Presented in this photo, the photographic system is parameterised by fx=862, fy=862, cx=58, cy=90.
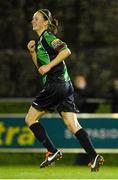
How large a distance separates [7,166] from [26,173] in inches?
78.8

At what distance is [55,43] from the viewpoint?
10102 millimetres

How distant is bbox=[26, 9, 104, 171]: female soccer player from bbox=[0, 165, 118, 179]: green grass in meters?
1.52

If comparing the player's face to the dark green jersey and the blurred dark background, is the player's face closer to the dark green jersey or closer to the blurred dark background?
the dark green jersey

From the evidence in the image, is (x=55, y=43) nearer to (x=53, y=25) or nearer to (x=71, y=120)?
(x=53, y=25)

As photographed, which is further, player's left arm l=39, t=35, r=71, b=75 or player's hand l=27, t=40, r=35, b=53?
player's hand l=27, t=40, r=35, b=53

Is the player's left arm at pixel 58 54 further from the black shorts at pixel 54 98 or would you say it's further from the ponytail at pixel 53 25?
the black shorts at pixel 54 98

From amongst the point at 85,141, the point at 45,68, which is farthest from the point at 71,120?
the point at 45,68

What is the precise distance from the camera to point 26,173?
12.6 meters

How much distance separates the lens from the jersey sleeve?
10070mm

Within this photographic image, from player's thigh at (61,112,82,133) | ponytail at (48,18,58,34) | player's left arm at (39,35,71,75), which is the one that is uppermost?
ponytail at (48,18,58,34)

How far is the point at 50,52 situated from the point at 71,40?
1234cm

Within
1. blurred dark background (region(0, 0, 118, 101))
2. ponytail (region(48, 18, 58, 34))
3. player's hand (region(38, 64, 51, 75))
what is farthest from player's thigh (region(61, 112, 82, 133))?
blurred dark background (region(0, 0, 118, 101))

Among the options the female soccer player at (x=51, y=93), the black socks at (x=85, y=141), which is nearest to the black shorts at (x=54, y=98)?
the female soccer player at (x=51, y=93)

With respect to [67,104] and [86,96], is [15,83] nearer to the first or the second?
[86,96]
